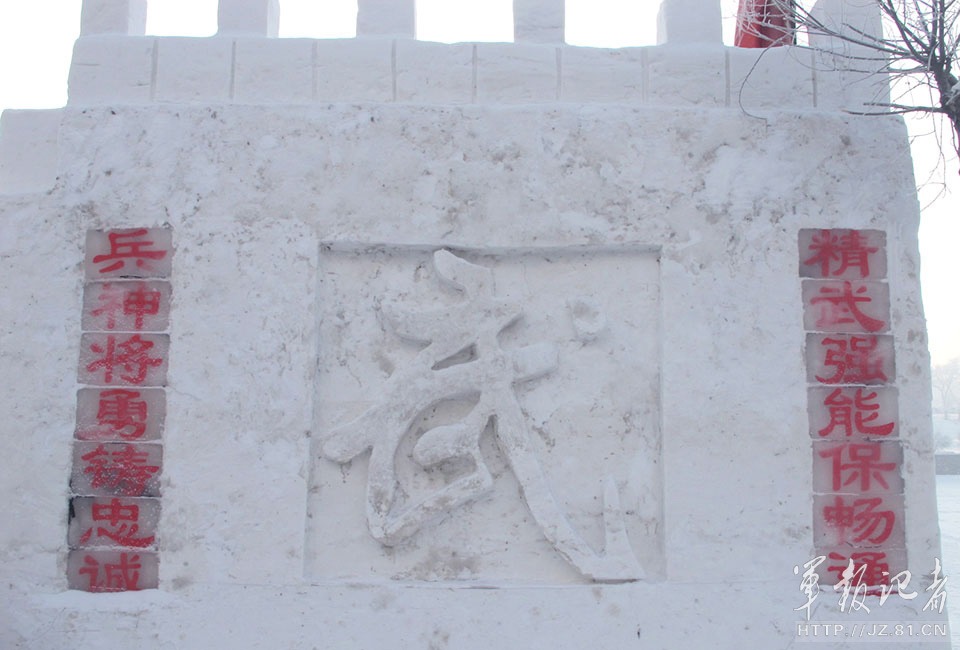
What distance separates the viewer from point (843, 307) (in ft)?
8.37

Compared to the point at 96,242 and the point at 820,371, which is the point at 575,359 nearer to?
the point at 820,371

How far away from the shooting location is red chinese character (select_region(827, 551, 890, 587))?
95.7 inches

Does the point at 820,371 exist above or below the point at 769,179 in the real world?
below

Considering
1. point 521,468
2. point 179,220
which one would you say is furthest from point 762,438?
point 179,220

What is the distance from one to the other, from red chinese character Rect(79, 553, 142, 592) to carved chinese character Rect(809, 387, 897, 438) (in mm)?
2044

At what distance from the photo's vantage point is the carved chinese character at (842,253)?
101 inches

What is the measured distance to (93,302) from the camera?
2564mm

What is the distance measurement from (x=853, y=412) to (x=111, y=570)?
225 centimetres

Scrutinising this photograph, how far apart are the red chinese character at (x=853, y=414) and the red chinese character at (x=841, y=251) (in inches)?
14.8

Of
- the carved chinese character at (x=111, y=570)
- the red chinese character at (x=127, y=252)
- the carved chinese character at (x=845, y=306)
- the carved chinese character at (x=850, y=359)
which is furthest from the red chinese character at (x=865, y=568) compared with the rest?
the red chinese character at (x=127, y=252)

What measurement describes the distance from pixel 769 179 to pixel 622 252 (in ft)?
1.70

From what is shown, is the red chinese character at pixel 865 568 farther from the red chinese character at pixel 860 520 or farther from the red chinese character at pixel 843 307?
the red chinese character at pixel 843 307

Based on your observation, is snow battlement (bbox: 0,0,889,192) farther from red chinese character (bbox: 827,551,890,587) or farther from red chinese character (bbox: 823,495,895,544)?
red chinese character (bbox: 827,551,890,587)

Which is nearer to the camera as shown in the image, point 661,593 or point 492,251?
point 661,593
